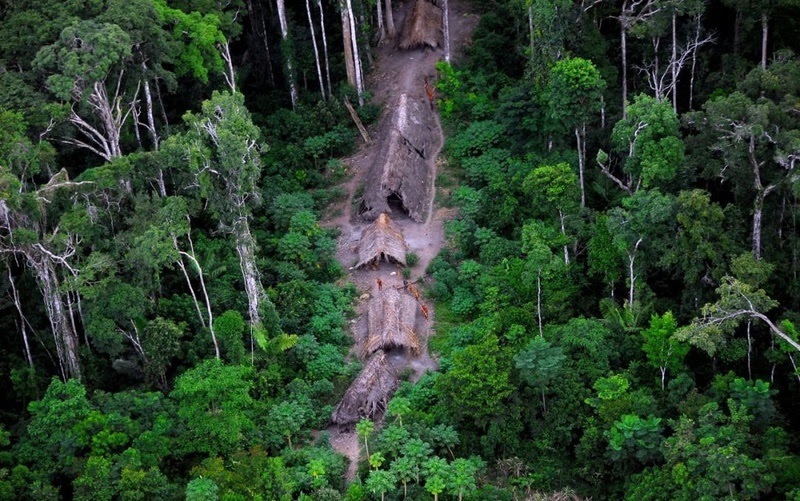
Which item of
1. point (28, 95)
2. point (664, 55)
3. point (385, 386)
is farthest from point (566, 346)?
point (28, 95)

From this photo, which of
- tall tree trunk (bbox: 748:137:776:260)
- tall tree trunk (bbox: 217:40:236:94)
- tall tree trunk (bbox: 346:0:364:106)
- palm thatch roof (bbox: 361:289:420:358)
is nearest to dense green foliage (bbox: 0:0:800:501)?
tall tree trunk (bbox: 748:137:776:260)

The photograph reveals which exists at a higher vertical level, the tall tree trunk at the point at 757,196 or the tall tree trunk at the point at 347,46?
the tall tree trunk at the point at 347,46

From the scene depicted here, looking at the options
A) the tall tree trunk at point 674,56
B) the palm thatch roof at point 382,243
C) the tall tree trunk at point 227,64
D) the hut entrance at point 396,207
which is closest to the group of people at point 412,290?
the palm thatch roof at point 382,243

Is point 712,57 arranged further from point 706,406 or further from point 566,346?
point 706,406

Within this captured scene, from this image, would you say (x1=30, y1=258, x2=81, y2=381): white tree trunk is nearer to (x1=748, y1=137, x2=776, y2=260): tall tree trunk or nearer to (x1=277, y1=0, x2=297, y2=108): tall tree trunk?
(x1=277, y1=0, x2=297, y2=108): tall tree trunk

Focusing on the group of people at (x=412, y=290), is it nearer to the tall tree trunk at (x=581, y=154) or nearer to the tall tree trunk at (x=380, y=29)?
the tall tree trunk at (x=581, y=154)

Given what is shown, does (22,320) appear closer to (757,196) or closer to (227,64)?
(227,64)
